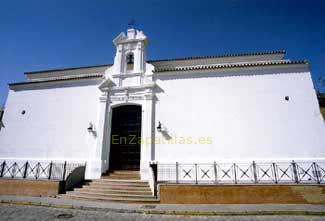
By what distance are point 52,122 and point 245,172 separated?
12.4 metres

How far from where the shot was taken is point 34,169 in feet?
39.0

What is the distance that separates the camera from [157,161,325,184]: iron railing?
30.6ft

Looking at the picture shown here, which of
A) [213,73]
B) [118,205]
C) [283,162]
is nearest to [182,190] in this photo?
[118,205]

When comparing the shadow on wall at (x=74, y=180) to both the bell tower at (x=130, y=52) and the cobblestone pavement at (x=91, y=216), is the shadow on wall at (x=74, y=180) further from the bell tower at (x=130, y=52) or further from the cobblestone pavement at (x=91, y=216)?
the bell tower at (x=130, y=52)

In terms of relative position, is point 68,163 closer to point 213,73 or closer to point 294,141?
point 213,73

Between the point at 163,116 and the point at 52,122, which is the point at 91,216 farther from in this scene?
the point at 52,122

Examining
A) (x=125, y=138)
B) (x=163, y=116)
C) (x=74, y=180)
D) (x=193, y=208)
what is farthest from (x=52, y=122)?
(x=193, y=208)

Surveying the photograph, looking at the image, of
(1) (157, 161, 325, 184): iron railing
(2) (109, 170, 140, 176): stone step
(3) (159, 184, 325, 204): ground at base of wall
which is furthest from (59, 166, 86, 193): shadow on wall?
(3) (159, 184, 325, 204): ground at base of wall

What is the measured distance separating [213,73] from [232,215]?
8091 mm

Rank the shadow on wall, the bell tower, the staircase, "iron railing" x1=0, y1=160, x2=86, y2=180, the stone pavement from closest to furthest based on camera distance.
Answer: the stone pavement < the staircase < the shadow on wall < "iron railing" x1=0, y1=160, x2=86, y2=180 < the bell tower

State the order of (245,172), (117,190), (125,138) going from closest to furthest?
(117,190)
(245,172)
(125,138)

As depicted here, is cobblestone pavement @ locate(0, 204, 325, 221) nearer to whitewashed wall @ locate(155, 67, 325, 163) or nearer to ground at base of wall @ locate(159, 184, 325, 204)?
ground at base of wall @ locate(159, 184, 325, 204)

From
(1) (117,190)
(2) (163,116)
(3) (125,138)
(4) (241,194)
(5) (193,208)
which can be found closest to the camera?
(5) (193,208)

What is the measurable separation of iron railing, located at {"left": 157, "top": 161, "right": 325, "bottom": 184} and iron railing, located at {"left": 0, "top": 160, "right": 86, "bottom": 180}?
565cm
